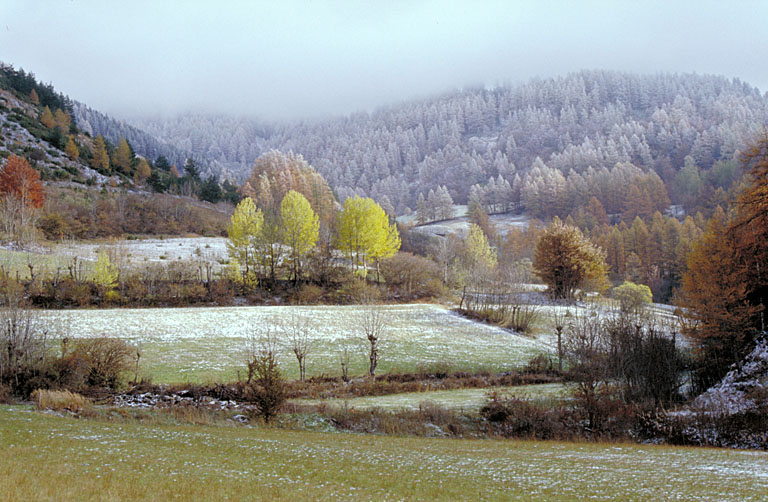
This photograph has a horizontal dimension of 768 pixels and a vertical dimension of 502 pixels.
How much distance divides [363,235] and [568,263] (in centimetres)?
3214

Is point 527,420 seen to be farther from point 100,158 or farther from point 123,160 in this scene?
point 123,160

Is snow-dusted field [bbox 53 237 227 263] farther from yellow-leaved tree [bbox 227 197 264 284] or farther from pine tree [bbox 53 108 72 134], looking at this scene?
pine tree [bbox 53 108 72 134]

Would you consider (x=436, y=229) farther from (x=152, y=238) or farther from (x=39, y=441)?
(x=39, y=441)

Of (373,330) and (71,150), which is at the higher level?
(71,150)

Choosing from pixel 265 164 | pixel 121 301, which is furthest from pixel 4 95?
pixel 121 301

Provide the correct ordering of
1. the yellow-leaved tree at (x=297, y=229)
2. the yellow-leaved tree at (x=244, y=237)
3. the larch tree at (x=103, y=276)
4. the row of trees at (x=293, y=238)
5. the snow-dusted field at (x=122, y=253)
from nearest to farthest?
the larch tree at (x=103, y=276) < the snow-dusted field at (x=122, y=253) < the yellow-leaved tree at (x=244, y=237) < the row of trees at (x=293, y=238) < the yellow-leaved tree at (x=297, y=229)

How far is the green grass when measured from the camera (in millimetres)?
25250

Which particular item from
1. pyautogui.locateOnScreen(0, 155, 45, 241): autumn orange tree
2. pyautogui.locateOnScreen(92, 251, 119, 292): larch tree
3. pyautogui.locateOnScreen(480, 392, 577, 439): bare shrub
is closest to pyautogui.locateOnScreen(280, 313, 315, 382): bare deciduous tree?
pyautogui.locateOnScreen(480, 392, 577, 439): bare shrub

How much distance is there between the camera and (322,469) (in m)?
12.4

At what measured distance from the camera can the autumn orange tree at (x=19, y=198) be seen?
2311 inches

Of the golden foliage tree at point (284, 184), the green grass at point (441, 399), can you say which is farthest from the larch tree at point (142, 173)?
the green grass at point (441, 399)

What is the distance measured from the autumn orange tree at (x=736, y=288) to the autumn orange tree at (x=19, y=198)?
7318 cm

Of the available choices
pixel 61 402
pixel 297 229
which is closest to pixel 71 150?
pixel 297 229

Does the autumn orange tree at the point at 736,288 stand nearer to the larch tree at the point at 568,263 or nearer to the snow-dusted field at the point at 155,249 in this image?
the larch tree at the point at 568,263
